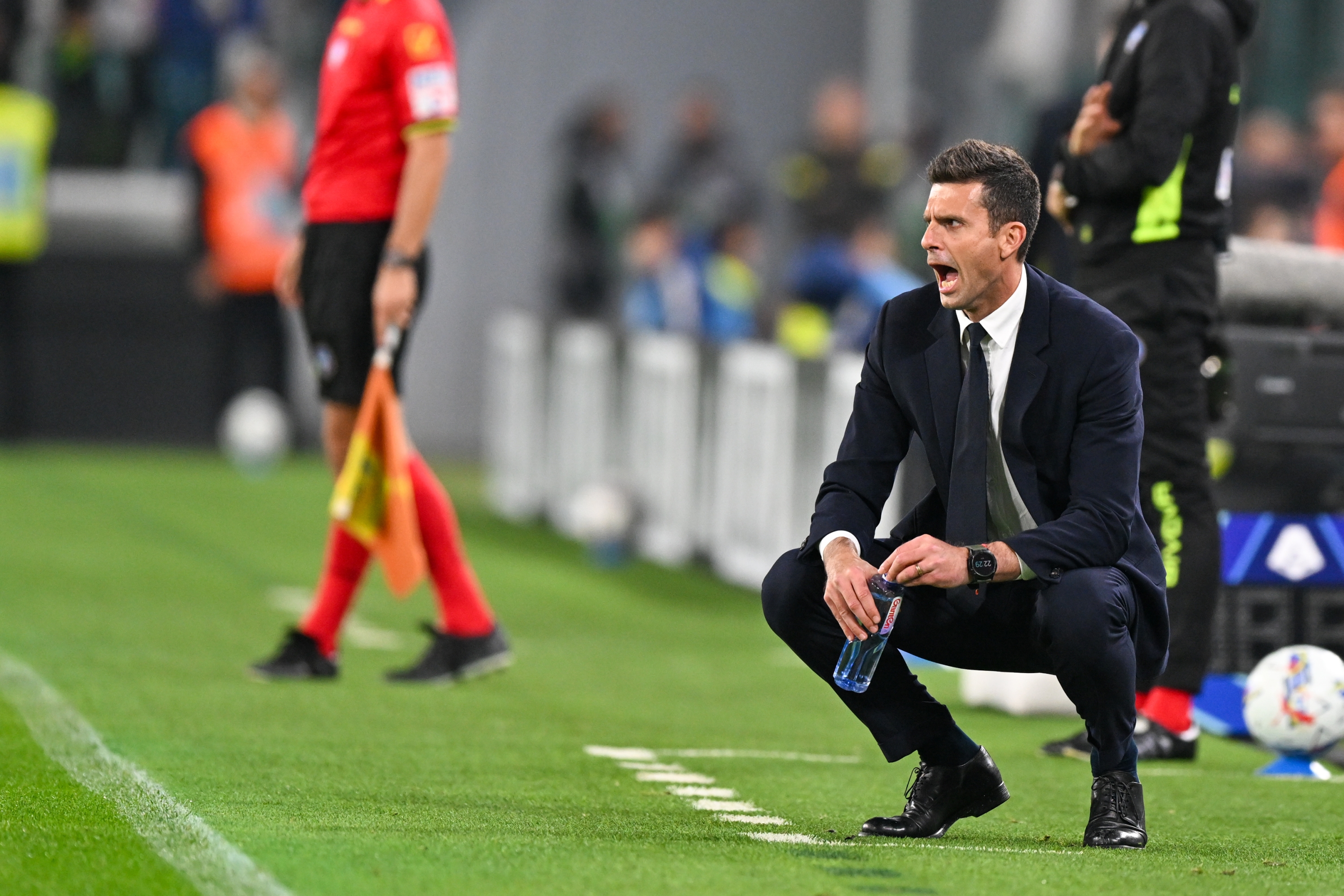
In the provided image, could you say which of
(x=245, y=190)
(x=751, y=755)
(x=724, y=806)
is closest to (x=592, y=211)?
(x=245, y=190)

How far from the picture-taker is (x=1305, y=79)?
15.9m

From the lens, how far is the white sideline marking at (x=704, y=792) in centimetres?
454

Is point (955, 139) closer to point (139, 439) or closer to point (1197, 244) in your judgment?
point (139, 439)

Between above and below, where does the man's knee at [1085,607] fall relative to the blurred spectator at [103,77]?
below

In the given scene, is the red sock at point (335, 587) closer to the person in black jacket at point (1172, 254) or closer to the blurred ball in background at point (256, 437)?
the person in black jacket at point (1172, 254)

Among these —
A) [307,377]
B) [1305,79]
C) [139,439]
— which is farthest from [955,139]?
[139,439]

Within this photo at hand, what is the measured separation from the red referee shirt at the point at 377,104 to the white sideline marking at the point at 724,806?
2267mm

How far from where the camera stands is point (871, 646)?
12.8ft

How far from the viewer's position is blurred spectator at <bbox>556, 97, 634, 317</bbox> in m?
15.9

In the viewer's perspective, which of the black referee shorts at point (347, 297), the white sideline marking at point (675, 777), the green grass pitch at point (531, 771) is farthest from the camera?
the black referee shorts at point (347, 297)

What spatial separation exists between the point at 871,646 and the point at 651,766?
1163 millimetres

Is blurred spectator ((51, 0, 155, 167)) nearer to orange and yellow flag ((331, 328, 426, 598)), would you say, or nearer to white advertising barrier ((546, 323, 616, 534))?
white advertising barrier ((546, 323, 616, 534))

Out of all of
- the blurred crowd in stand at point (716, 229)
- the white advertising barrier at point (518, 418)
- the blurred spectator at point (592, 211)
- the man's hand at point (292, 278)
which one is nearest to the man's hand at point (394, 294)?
the man's hand at point (292, 278)

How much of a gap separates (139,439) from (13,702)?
1021cm
